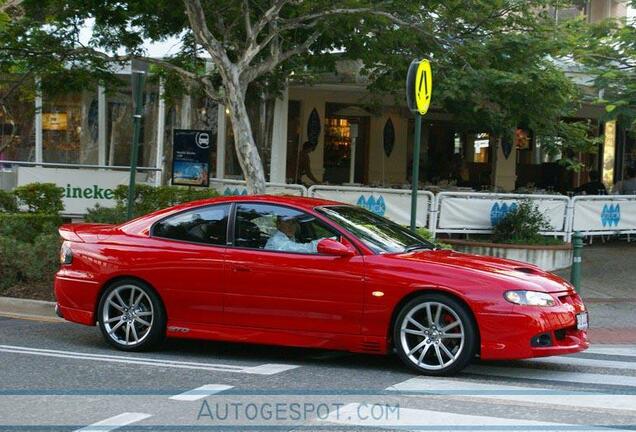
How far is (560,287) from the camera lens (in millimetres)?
7430

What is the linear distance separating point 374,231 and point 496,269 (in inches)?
48.7

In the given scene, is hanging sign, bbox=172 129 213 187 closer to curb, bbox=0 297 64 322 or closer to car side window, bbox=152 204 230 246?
curb, bbox=0 297 64 322

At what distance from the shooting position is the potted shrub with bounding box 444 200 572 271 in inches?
584

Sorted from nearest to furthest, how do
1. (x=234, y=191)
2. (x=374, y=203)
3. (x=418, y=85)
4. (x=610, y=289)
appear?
1. (x=418, y=85)
2. (x=610, y=289)
3. (x=374, y=203)
4. (x=234, y=191)

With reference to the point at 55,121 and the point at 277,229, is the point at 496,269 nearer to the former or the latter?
the point at 277,229

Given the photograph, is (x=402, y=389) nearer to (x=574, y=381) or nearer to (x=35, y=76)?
(x=574, y=381)

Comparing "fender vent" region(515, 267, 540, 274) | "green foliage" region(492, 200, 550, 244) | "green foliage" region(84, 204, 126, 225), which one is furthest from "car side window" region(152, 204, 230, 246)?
"green foliage" region(492, 200, 550, 244)

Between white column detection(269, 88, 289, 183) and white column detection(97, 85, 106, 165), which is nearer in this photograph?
white column detection(269, 88, 289, 183)

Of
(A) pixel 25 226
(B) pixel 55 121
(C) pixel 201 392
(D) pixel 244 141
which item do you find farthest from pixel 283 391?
(B) pixel 55 121

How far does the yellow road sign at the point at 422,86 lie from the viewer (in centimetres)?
1004

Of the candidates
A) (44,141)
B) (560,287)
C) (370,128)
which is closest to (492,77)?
(560,287)

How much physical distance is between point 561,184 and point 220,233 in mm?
19514

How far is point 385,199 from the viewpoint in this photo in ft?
51.0

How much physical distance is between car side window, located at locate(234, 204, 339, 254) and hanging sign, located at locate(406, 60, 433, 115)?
284 centimetres
